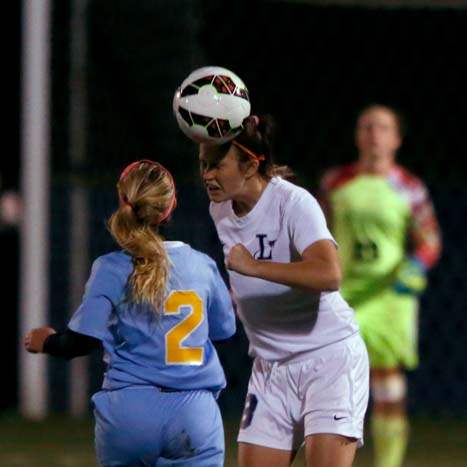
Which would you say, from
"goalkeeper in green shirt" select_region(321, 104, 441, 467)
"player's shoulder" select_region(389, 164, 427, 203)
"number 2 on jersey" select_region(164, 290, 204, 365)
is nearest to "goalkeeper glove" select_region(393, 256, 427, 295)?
"goalkeeper in green shirt" select_region(321, 104, 441, 467)

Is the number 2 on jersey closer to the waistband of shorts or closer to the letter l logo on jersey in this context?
the letter l logo on jersey

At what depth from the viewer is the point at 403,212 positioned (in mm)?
9047

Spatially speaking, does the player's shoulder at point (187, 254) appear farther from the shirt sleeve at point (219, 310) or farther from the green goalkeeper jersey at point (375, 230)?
the green goalkeeper jersey at point (375, 230)

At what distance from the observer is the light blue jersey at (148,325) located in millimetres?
5312

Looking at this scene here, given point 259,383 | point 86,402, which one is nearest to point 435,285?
point 86,402

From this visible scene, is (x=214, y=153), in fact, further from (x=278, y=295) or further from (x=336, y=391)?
(x=336, y=391)

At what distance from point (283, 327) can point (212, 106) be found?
0.82 meters

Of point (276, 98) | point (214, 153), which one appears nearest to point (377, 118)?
point (276, 98)

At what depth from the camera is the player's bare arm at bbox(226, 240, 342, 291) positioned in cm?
538

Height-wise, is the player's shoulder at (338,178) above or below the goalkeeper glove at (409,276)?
above

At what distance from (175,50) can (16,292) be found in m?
1.98

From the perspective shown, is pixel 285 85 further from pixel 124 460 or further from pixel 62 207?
pixel 124 460

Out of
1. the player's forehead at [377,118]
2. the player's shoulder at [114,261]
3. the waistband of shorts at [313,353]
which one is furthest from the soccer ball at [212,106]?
the player's forehead at [377,118]

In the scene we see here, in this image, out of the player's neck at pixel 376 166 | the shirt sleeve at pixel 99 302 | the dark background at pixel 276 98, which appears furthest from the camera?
the dark background at pixel 276 98
